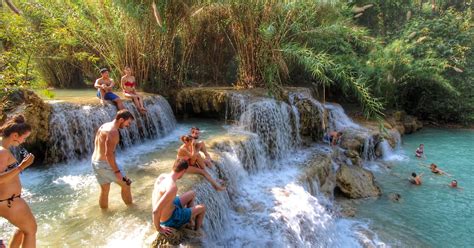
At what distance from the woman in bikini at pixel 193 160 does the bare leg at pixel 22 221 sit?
106 inches

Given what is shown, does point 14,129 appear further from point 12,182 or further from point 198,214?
point 198,214

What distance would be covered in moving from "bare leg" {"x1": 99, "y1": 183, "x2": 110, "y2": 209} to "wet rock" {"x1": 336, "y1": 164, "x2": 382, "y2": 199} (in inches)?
222

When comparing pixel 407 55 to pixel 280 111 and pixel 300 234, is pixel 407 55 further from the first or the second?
pixel 300 234

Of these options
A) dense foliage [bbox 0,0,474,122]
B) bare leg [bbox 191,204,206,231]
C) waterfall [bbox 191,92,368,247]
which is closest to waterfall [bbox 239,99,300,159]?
waterfall [bbox 191,92,368,247]

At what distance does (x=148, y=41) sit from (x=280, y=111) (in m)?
4.46

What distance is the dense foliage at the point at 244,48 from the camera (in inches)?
367

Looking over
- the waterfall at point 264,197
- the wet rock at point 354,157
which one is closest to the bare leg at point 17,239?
the waterfall at point 264,197

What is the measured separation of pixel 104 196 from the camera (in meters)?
4.96

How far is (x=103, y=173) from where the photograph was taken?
4684 millimetres

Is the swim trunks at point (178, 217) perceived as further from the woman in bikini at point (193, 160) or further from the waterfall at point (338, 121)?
the waterfall at point (338, 121)

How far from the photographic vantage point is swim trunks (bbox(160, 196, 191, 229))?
13.7ft

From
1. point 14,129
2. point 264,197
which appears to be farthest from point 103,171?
point 264,197

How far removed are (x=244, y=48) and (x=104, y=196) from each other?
24.0 feet

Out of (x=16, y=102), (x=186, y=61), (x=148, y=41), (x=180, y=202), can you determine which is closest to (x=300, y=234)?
(x=180, y=202)
